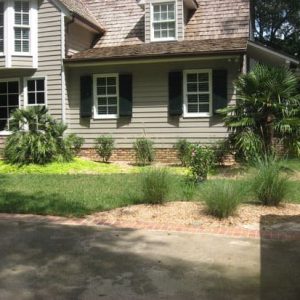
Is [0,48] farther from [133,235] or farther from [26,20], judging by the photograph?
[133,235]

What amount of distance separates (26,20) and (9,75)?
6.77 feet

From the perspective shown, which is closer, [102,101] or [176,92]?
[176,92]

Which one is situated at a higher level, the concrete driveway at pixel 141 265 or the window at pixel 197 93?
the window at pixel 197 93

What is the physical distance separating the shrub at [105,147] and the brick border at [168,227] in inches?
345

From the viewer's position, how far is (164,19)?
18.3 meters

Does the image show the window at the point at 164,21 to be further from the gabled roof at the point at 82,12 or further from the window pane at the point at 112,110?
the window pane at the point at 112,110

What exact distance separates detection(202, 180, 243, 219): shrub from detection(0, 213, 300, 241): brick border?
470 mm

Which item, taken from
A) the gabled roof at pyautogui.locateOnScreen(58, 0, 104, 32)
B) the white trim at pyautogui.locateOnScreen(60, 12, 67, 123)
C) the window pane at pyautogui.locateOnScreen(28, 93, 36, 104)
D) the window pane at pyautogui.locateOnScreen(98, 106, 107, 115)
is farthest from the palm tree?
the window pane at pyautogui.locateOnScreen(28, 93, 36, 104)

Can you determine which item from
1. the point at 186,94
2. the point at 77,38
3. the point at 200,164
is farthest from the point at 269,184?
the point at 77,38

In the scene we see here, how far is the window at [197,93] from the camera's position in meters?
16.9

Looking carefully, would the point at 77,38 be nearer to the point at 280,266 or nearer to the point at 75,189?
the point at 75,189

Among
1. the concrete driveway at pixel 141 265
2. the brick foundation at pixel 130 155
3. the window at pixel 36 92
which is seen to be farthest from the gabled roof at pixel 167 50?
the concrete driveway at pixel 141 265

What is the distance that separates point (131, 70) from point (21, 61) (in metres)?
3.87

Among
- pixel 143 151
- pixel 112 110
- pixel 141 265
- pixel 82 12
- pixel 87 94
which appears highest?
pixel 82 12
